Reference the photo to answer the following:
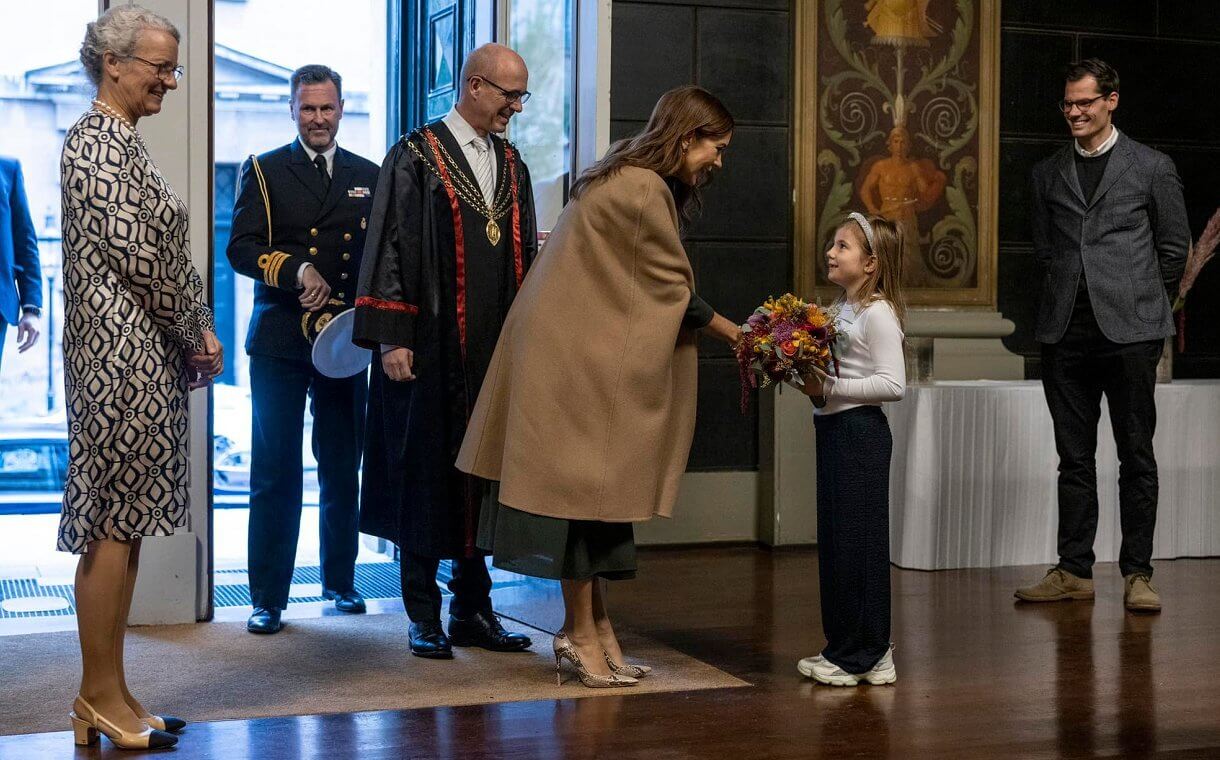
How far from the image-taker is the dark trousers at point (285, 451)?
4.25 metres

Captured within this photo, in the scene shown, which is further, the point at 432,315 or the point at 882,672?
the point at 432,315

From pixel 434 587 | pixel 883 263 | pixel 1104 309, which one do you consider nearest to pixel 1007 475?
pixel 1104 309

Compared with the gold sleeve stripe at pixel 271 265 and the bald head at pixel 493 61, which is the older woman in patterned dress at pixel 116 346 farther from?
the gold sleeve stripe at pixel 271 265

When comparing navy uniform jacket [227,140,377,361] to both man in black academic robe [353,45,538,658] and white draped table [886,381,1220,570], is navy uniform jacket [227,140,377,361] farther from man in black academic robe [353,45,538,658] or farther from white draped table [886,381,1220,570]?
white draped table [886,381,1220,570]

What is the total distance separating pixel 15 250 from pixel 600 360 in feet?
7.10

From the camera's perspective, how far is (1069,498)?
472 cm

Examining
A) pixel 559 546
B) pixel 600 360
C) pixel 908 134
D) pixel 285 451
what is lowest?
pixel 559 546

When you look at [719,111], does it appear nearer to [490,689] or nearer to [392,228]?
[392,228]

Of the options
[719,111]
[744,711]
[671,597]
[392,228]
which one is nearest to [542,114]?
[392,228]

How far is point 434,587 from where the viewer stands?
3904mm

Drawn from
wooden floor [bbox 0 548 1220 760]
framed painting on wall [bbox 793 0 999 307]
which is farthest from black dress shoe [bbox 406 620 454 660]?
framed painting on wall [bbox 793 0 999 307]

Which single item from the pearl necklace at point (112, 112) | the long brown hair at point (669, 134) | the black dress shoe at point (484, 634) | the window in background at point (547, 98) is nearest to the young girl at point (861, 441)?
the long brown hair at point (669, 134)

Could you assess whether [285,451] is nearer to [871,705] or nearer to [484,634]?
[484,634]

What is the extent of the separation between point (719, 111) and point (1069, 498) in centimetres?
204
